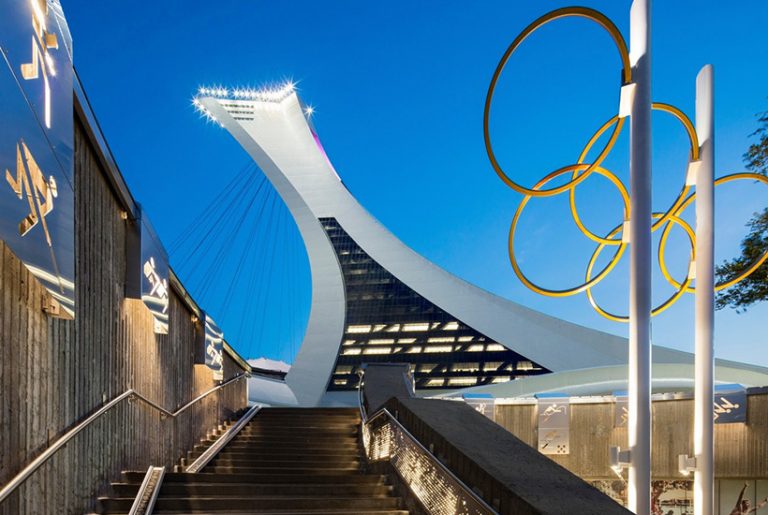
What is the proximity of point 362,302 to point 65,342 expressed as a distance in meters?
26.6

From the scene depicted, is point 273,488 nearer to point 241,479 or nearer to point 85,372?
point 241,479

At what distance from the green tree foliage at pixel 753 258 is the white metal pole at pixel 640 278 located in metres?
7.10

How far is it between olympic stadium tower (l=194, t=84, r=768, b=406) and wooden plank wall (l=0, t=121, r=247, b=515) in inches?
768

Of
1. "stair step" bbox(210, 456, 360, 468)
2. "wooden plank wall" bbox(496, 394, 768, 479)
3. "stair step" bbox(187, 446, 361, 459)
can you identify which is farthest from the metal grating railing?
"wooden plank wall" bbox(496, 394, 768, 479)

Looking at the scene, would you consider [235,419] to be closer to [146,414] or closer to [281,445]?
[281,445]

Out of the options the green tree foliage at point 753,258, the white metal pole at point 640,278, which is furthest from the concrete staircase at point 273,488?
the green tree foliage at point 753,258

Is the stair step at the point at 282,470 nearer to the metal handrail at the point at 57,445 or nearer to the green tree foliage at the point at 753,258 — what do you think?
the metal handrail at the point at 57,445

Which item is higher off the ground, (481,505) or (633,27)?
(633,27)

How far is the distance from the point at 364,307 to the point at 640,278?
79.7ft

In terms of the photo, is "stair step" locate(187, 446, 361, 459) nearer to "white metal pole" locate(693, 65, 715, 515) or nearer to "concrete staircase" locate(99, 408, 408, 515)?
→ "concrete staircase" locate(99, 408, 408, 515)

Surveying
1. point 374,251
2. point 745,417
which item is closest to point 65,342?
point 745,417

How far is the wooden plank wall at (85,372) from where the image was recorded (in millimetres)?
3945

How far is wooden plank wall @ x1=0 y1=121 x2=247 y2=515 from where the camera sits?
3945 millimetres

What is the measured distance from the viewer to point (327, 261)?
31703mm
